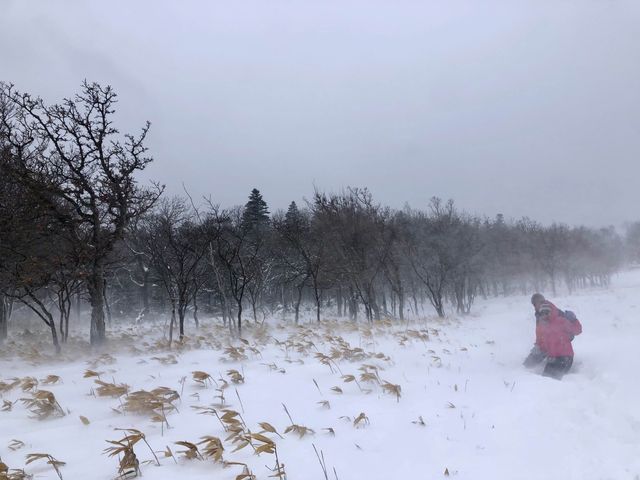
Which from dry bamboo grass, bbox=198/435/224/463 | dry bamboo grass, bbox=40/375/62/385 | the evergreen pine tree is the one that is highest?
the evergreen pine tree

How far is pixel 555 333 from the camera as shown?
6902 mm

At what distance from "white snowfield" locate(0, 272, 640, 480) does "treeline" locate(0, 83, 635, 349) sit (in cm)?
495

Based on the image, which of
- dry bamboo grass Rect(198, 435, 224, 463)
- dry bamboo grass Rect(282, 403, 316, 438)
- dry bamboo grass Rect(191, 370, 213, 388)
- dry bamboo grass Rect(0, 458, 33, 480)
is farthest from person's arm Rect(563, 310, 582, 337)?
dry bamboo grass Rect(0, 458, 33, 480)

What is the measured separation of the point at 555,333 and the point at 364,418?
15.4ft

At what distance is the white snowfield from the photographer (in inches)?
130

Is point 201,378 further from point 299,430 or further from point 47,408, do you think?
point 299,430

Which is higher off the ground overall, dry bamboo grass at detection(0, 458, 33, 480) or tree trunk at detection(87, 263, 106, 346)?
tree trunk at detection(87, 263, 106, 346)

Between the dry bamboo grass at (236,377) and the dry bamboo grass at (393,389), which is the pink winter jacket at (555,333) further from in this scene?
the dry bamboo grass at (236,377)

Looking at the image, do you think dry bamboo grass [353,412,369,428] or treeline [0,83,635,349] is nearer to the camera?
dry bamboo grass [353,412,369,428]

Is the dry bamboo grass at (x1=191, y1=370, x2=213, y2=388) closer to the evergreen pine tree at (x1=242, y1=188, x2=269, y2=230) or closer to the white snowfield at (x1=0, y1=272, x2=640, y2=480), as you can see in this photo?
the white snowfield at (x1=0, y1=272, x2=640, y2=480)

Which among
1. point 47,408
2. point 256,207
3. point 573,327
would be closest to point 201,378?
point 47,408

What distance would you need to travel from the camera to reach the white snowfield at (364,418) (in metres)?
3.31

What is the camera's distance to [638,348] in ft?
22.8

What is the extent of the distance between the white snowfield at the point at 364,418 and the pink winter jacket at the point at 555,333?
1.45 ft
